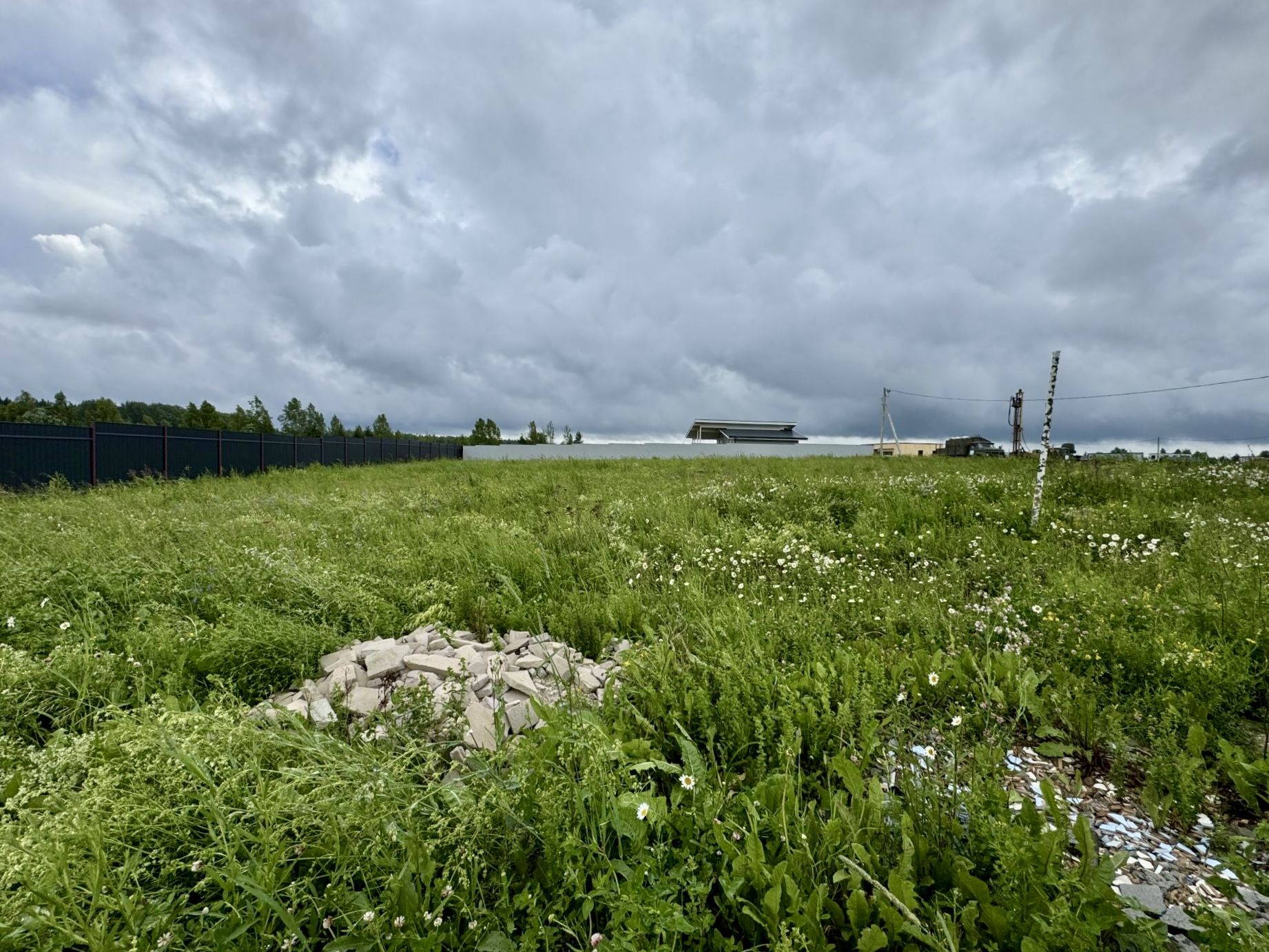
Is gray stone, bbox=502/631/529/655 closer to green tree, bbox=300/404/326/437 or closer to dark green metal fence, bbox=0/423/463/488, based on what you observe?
dark green metal fence, bbox=0/423/463/488

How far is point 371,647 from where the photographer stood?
3691 mm

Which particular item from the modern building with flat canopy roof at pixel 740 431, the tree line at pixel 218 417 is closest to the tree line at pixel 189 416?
the tree line at pixel 218 417

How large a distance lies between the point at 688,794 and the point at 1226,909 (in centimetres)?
179

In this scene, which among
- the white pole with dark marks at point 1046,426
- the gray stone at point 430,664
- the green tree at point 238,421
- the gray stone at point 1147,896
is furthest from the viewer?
the green tree at point 238,421

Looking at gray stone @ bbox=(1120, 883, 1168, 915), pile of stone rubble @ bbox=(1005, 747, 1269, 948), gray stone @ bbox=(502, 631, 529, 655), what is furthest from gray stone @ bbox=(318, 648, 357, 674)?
gray stone @ bbox=(1120, 883, 1168, 915)

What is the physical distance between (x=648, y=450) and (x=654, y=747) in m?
38.4

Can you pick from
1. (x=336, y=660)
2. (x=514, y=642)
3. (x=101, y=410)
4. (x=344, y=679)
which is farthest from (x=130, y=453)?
(x=101, y=410)

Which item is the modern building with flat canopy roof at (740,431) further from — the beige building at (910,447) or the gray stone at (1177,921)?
the gray stone at (1177,921)

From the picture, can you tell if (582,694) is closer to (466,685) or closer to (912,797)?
(466,685)

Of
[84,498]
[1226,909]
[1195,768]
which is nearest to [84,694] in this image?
[1226,909]

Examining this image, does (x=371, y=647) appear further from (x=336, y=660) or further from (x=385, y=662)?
(x=385, y=662)

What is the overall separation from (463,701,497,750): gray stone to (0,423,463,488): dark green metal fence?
1783cm

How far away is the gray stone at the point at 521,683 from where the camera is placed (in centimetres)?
311

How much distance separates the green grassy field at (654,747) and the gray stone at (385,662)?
0.53m
